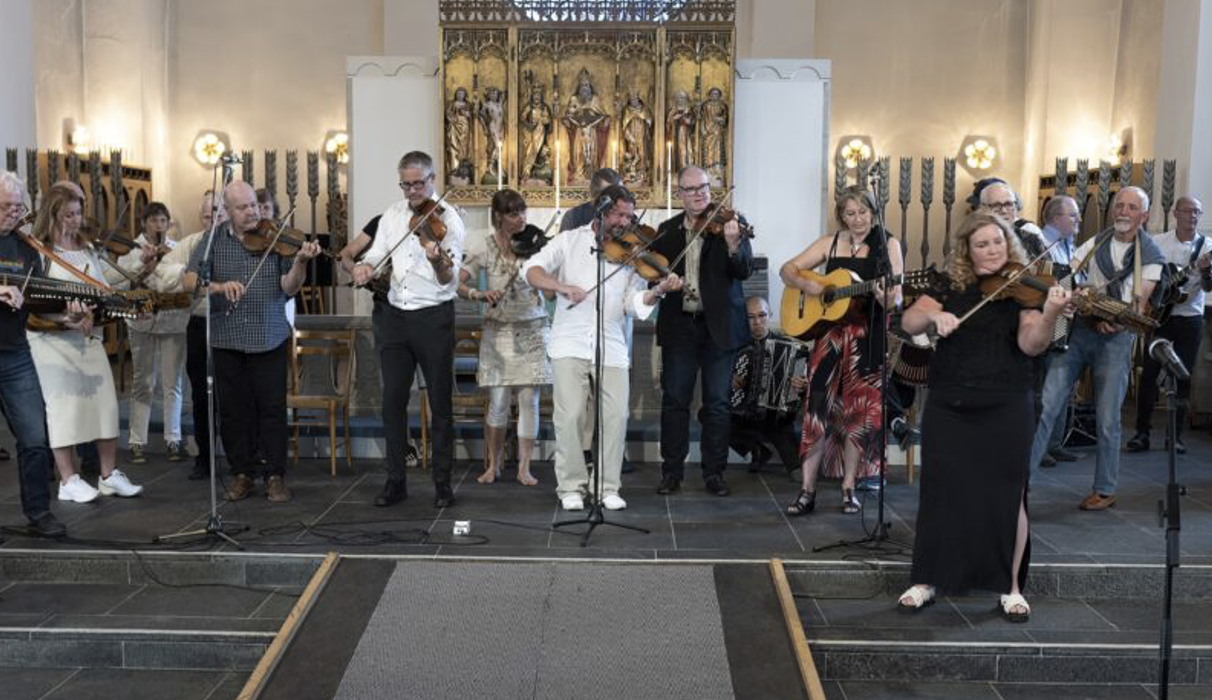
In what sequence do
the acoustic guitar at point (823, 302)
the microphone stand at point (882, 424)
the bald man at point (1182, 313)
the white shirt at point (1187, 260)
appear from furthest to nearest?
the bald man at point (1182, 313) → the white shirt at point (1187, 260) → the acoustic guitar at point (823, 302) → the microphone stand at point (882, 424)

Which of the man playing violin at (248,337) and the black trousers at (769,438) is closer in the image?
the man playing violin at (248,337)

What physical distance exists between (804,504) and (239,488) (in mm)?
2844

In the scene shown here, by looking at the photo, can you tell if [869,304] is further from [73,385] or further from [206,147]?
[206,147]

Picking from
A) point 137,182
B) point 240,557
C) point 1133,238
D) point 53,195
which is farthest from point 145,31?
point 1133,238

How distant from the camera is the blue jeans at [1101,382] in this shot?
5.71m

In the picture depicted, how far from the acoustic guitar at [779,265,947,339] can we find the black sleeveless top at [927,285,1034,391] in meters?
0.71

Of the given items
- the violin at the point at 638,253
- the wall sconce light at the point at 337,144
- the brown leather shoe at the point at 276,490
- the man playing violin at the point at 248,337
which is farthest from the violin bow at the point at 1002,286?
the wall sconce light at the point at 337,144

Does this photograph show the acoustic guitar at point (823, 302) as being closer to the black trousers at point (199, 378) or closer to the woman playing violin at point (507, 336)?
the woman playing violin at point (507, 336)

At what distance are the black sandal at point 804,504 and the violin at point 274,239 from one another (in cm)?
261

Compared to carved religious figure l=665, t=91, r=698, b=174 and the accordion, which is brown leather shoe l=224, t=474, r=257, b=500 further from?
carved religious figure l=665, t=91, r=698, b=174

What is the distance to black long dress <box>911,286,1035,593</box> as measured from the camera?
4168 millimetres

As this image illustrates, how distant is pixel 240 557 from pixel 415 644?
1.28 meters

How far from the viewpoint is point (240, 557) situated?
4.83 m

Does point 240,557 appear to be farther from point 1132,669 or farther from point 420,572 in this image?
point 1132,669
